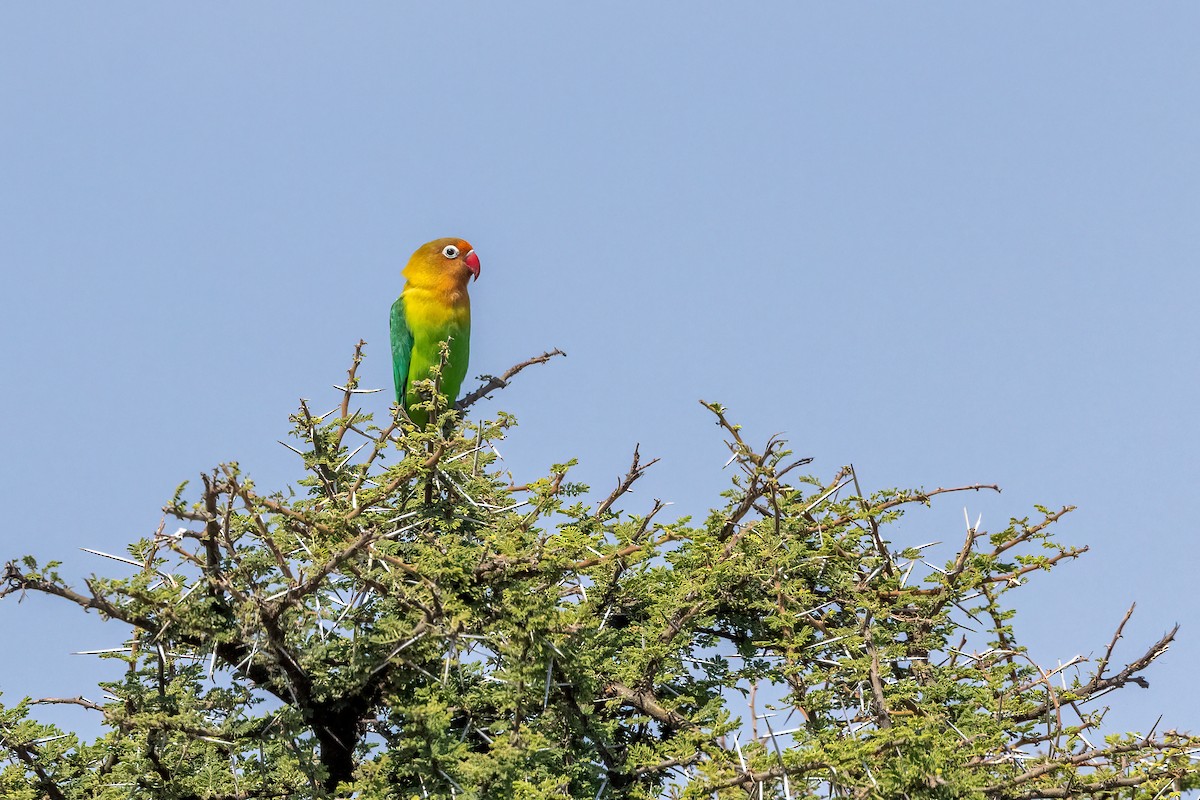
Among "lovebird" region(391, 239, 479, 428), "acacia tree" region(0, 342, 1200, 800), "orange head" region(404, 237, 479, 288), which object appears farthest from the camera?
"orange head" region(404, 237, 479, 288)

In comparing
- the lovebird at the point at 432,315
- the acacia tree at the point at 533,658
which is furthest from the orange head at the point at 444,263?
the acacia tree at the point at 533,658

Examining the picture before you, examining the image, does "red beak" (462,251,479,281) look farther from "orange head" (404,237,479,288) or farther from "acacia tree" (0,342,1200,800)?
"acacia tree" (0,342,1200,800)

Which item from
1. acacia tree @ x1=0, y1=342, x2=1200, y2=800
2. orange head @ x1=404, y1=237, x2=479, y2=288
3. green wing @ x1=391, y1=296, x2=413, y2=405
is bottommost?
acacia tree @ x1=0, y1=342, x2=1200, y2=800

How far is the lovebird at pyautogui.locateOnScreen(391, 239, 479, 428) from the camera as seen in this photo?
8805mm

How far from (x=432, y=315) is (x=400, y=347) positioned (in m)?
0.35

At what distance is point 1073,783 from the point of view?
4.26 m

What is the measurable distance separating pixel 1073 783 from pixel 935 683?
2.39 ft

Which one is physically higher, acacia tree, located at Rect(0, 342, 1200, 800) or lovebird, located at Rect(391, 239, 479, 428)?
lovebird, located at Rect(391, 239, 479, 428)

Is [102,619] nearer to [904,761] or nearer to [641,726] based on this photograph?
[641,726]

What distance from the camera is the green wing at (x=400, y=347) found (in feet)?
29.4

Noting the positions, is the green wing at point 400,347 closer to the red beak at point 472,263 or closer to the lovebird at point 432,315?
the lovebird at point 432,315

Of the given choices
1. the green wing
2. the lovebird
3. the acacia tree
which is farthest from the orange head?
the acacia tree

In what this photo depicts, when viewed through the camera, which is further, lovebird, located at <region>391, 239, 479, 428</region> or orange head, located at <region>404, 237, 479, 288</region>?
orange head, located at <region>404, 237, 479, 288</region>

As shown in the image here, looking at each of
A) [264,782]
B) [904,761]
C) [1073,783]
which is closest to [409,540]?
[264,782]
